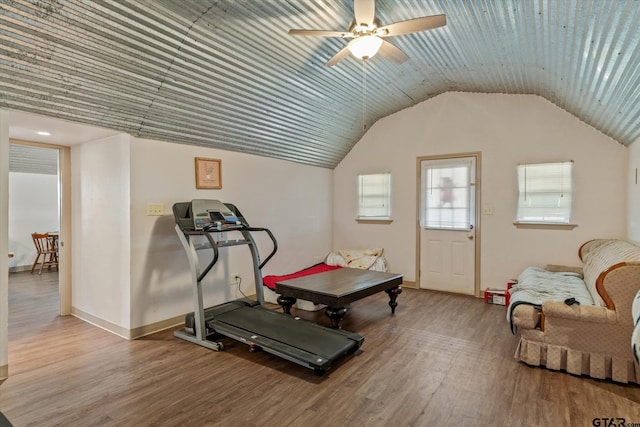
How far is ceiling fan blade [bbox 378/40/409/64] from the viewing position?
2936 mm

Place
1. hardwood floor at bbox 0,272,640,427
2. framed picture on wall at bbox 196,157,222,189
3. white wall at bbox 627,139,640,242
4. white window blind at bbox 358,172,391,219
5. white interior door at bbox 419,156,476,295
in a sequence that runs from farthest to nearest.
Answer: white window blind at bbox 358,172,391,219
white interior door at bbox 419,156,476,295
framed picture on wall at bbox 196,157,222,189
white wall at bbox 627,139,640,242
hardwood floor at bbox 0,272,640,427

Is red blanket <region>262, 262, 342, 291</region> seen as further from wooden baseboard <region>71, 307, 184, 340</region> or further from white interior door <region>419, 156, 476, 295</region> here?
white interior door <region>419, 156, 476, 295</region>

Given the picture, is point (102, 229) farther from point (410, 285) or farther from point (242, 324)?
point (410, 285)

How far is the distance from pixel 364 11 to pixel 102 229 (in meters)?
3.53

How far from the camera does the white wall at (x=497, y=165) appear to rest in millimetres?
4461

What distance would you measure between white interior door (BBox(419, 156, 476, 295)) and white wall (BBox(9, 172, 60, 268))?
281 inches

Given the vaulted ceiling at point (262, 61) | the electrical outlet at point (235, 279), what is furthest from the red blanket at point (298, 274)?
the vaulted ceiling at point (262, 61)

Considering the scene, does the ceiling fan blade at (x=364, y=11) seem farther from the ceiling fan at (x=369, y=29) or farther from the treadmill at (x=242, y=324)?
the treadmill at (x=242, y=324)

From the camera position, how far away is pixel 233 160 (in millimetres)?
4656

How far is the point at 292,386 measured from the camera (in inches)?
104

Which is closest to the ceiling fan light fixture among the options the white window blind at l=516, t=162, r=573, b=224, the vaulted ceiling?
the vaulted ceiling

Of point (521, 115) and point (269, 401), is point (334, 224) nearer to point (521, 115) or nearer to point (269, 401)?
point (521, 115)

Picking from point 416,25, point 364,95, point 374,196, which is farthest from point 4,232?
point 374,196

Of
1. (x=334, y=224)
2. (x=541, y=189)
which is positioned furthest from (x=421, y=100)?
(x=334, y=224)
